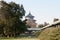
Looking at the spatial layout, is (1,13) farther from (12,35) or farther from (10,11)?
(12,35)

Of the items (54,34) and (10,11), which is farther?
(10,11)

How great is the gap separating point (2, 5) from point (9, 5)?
8.04ft

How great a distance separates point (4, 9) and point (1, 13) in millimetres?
1773

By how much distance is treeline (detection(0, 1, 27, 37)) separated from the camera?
67.6 m

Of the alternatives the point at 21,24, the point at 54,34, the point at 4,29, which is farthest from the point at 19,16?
the point at 54,34

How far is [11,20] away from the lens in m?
67.9

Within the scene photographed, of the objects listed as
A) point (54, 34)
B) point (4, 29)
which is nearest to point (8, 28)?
point (4, 29)

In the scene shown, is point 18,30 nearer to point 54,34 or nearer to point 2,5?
point 2,5

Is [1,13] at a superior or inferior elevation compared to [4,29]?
superior

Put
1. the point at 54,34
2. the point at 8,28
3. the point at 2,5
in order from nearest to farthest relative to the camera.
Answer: the point at 54,34, the point at 8,28, the point at 2,5

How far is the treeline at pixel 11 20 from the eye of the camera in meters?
67.6

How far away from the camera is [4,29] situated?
6762 centimetres

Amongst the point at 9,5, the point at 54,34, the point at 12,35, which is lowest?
the point at 12,35

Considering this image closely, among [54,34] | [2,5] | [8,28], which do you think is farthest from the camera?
[2,5]
